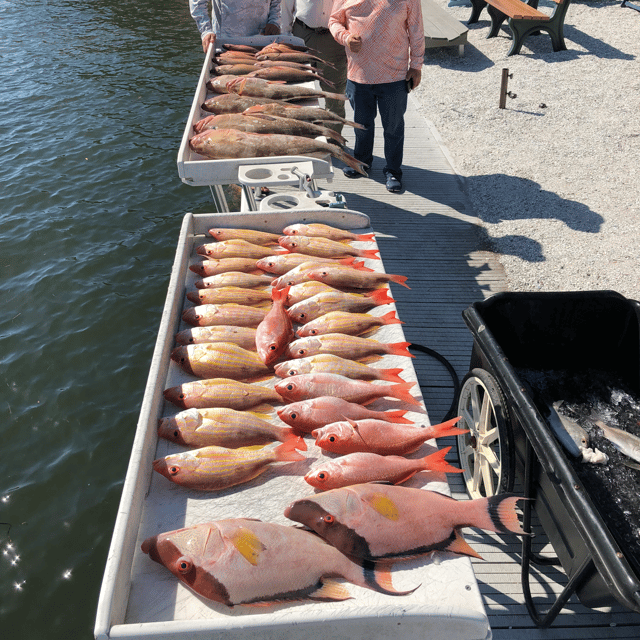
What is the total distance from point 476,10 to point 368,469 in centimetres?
1518

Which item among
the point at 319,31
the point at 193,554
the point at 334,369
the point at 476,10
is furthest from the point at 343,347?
the point at 476,10

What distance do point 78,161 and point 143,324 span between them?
5.42 metres

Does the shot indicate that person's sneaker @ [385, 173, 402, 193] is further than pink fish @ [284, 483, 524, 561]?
Yes

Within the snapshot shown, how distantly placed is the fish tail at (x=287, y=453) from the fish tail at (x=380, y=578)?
21.6 inches

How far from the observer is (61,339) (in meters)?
5.93

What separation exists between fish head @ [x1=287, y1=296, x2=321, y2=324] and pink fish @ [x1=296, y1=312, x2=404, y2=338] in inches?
2.9

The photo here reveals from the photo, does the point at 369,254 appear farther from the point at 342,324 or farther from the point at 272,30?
the point at 272,30

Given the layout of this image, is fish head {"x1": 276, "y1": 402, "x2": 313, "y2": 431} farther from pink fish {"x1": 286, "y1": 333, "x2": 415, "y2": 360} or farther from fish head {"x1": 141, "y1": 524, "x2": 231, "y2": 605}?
fish head {"x1": 141, "y1": 524, "x2": 231, "y2": 605}

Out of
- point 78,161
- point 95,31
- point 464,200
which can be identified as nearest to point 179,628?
point 464,200

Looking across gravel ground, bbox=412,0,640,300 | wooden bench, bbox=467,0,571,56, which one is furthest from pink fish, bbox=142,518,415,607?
wooden bench, bbox=467,0,571,56

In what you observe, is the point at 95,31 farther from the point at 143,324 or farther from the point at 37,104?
the point at 143,324

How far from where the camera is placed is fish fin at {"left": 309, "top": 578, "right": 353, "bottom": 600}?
1.67m

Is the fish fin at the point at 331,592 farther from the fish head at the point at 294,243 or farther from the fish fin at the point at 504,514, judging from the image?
the fish head at the point at 294,243

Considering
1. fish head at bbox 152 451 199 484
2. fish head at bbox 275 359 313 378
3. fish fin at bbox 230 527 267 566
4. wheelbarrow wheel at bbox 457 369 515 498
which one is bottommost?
wheelbarrow wheel at bbox 457 369 515 498
